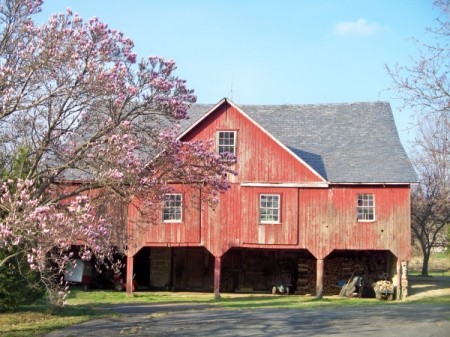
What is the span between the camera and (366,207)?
30.0 m

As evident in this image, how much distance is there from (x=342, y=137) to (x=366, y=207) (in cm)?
455

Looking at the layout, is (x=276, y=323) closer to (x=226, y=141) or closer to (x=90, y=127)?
(x=90, y=127)

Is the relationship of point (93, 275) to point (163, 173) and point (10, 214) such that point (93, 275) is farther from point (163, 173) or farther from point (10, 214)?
point (10, 214)

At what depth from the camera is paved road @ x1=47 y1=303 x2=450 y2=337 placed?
16359 mm

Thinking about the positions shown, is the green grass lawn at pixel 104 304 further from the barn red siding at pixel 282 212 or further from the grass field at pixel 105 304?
the barn red siding at pixel 282 212

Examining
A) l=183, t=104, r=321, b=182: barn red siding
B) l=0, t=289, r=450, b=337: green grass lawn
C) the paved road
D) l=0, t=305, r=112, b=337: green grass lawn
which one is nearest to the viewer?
the paved road

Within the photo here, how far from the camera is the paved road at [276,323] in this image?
16359 mm

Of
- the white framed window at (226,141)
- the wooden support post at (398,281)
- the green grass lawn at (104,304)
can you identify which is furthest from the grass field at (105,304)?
the white framed window at (226,141)

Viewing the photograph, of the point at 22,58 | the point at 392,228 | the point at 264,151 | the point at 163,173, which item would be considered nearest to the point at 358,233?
the point at 392,228

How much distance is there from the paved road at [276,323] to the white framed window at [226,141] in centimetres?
919

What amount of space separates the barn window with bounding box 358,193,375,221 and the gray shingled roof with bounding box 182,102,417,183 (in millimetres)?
810

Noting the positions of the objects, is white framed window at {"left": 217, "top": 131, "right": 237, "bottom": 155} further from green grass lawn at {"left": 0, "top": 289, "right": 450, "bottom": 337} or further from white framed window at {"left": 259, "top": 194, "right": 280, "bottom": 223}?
green grass lawn at {"left": 0, "top": 289, "right": 450, "bottom": 337}

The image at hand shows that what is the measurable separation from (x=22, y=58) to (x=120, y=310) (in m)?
12.0

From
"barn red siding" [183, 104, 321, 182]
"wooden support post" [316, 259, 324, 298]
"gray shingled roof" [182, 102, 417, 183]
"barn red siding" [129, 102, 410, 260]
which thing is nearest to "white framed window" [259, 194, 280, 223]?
"barn red siding" [129, 102, 410, 260]
